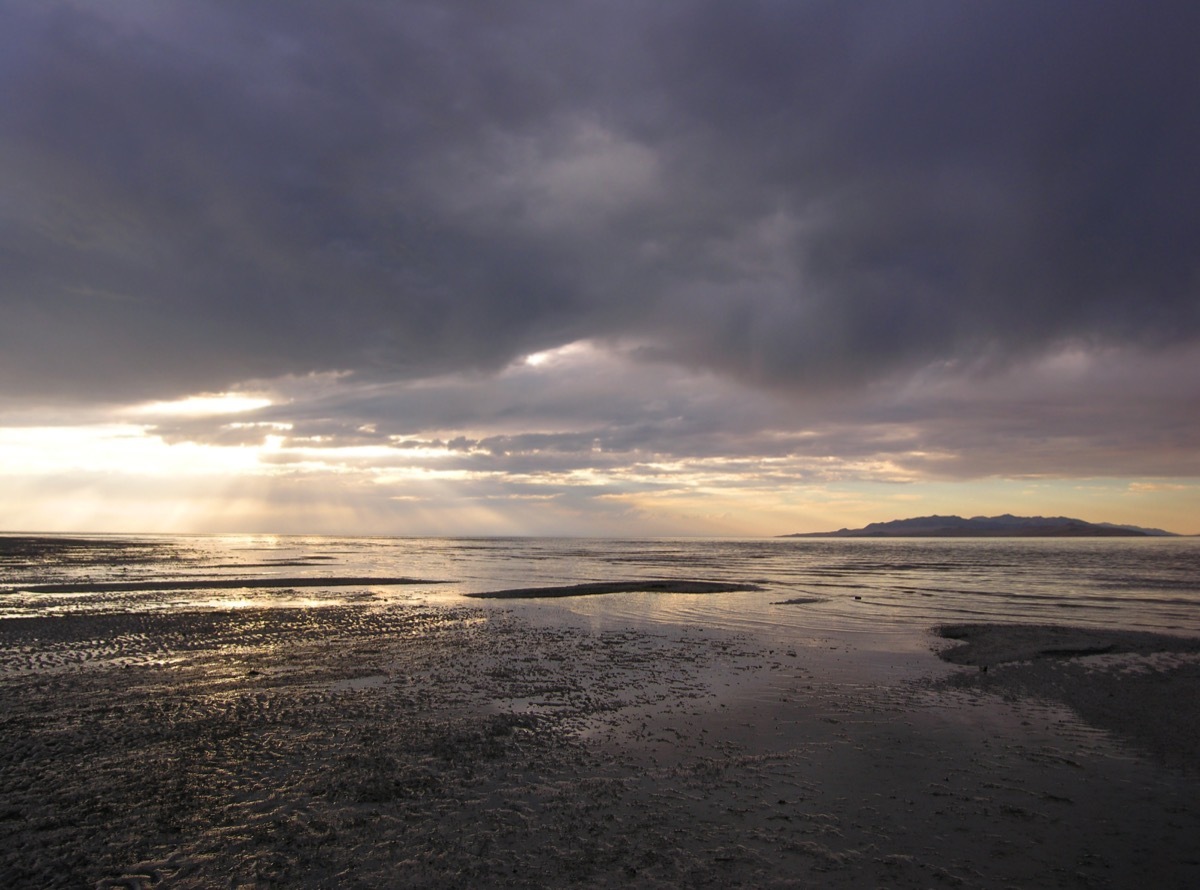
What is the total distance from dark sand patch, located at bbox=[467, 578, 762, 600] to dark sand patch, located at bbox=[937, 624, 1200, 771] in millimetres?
20942

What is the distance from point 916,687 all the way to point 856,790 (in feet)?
28.6

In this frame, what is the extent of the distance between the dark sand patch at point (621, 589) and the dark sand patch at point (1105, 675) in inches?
824

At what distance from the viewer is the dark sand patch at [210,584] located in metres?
41.8

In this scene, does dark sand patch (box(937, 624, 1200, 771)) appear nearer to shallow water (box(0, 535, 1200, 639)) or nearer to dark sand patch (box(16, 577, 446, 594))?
shallow water (box(0, 535, 1200, 639))

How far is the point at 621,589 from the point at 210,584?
29.7 metres


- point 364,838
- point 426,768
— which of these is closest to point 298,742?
point 426,768

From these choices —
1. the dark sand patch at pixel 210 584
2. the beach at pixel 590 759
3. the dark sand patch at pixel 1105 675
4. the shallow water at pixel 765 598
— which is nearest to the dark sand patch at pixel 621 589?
the shallow water at pixel 765 598

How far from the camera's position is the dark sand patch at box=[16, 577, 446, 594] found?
4181 cm

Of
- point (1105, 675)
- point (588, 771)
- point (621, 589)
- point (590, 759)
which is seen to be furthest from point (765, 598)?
point (588, 771)

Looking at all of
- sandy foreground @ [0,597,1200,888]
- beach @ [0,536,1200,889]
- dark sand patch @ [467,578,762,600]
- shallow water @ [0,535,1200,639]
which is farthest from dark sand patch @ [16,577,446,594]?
sandy foreground @ [0,597,1200,888]

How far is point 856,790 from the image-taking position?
1073 cm

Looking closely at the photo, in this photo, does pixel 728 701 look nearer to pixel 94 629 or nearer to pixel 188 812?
pixel 188 812

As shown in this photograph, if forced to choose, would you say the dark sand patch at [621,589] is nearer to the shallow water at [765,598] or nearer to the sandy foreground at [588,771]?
the shallow water at [765,598]

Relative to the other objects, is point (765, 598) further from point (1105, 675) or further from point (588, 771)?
point (588, 771)
